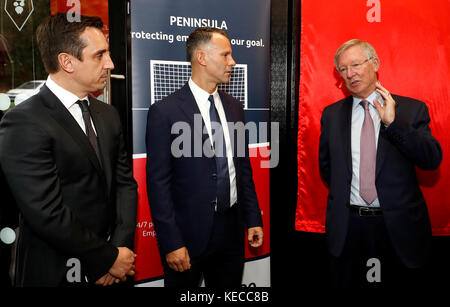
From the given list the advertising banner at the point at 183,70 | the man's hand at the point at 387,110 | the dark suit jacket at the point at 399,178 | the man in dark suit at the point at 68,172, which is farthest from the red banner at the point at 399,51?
the man in dark suit at the point at 68,172

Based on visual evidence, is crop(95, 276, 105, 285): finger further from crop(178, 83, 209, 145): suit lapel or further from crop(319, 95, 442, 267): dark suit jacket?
crop(319, 95, 442, 267): dark suit jacket

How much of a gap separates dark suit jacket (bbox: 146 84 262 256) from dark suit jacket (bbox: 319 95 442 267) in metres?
0.75

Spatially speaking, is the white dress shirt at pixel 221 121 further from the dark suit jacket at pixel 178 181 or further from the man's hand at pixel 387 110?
the man's hand at pixel 387 110

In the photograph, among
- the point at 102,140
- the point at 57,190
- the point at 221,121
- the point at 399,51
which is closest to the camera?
the point at 57,190

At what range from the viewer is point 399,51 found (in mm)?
2740

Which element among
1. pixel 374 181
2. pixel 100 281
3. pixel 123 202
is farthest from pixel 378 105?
pixel 100 281

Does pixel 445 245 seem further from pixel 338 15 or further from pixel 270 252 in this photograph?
pixel 338 15

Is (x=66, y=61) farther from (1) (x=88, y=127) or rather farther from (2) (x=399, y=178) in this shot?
(2) (x=399, y=178)

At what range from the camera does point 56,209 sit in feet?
4.58

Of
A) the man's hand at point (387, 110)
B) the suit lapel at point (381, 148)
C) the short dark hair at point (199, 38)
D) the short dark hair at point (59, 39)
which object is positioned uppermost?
the short dark hair at point (199, 38)

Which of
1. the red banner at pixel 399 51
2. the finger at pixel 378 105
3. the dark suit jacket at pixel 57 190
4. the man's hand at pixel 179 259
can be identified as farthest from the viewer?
the red banner at pixel 399 51

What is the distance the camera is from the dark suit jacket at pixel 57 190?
1372 mm

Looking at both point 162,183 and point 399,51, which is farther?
point 399,51

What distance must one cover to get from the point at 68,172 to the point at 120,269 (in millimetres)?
449
